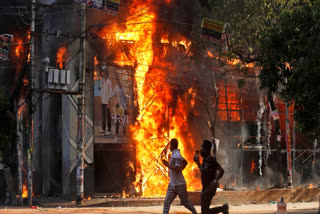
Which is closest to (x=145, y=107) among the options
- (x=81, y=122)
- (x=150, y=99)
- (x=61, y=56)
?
(x=150, y=99)

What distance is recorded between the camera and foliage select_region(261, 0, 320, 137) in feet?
39.8

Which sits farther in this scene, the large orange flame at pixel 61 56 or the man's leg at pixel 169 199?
the large orange flame at pixel 61 56

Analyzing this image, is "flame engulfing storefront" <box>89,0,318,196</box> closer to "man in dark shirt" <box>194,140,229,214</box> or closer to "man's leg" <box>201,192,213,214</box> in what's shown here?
"man in dark shirt" <box>194,140,229,214</box>

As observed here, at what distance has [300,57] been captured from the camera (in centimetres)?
1313

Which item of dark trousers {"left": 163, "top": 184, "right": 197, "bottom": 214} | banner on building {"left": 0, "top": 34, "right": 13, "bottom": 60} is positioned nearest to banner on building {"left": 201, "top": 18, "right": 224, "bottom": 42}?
banner on building {"left": 0, "top": 34, "right": 13, "bottom": 60}

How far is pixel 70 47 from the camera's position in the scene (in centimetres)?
2745

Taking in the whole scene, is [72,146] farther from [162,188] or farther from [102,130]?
[162,188]

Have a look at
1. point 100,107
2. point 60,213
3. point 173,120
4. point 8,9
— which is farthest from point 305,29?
point 8,9

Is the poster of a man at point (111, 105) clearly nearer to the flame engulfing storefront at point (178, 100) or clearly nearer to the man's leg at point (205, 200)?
the flame engulfing storefront at point (178, 100)

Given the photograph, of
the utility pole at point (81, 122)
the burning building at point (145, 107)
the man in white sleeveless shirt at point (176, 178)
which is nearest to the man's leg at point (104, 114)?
the burning building at point (145, 107)

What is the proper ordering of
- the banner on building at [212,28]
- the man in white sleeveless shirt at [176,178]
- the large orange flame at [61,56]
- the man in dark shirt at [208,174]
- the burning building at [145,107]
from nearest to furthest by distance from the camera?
the man in dark shirt at [208,174] < the man in white sleeveless shirt at [176,178] < the banner on building at [212,28] < the large orange flame at [61,56] < the burning building at [145,107]

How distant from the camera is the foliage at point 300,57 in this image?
12.1m

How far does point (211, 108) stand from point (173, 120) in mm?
2562

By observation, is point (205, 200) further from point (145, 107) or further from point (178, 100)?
point (178, 100)
